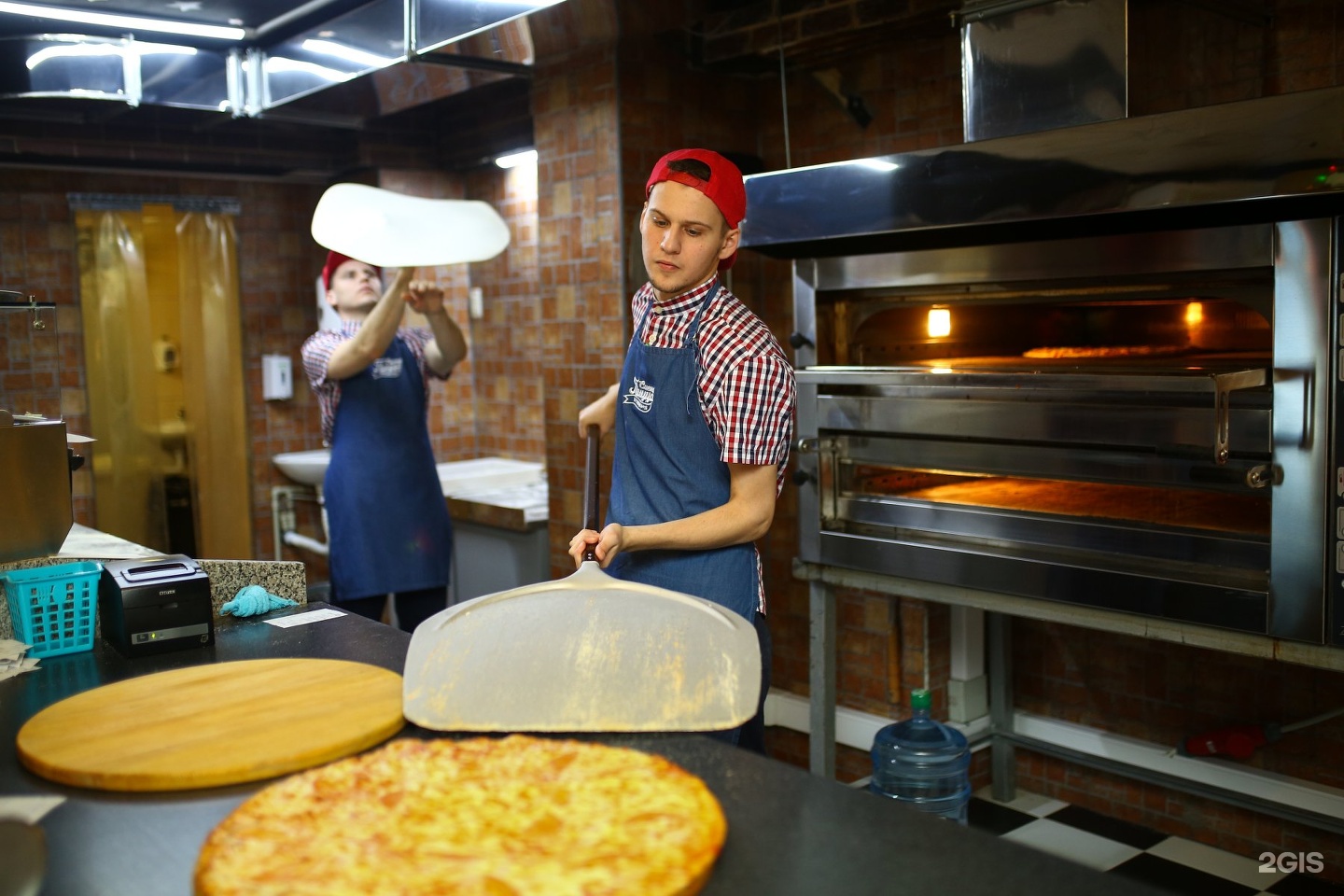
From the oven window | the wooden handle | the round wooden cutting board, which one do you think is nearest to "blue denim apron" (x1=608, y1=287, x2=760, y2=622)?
the wooden handle

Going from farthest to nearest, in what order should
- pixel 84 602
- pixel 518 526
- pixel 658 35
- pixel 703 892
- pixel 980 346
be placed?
1. pixel 518 526
2. pixel 658 35
3. pixel 980 346
4. pixel 84 602
5. pixel 703 892

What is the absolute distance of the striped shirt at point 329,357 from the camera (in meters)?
3.52

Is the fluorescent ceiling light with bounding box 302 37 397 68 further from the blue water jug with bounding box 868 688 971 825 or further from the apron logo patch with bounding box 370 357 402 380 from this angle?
the blue water jug with bounding box 868 688 971 825

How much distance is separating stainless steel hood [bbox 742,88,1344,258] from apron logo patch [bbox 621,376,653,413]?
2.76 ft

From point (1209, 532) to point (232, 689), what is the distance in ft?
6.29

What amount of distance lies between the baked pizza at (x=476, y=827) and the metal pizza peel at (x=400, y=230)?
1628 mm

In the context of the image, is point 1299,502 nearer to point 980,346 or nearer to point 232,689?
point 980,346

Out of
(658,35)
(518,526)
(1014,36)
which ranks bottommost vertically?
(518,526)

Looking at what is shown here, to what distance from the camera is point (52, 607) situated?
2.06m

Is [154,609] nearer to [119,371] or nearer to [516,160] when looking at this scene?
[516,160]

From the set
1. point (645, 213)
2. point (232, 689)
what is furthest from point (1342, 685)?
point (232, 689)

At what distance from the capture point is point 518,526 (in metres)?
4.20

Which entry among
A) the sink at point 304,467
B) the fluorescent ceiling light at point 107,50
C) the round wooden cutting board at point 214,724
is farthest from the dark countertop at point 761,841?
the sink at point 304,467

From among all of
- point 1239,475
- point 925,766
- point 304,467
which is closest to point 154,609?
point 1239,475
